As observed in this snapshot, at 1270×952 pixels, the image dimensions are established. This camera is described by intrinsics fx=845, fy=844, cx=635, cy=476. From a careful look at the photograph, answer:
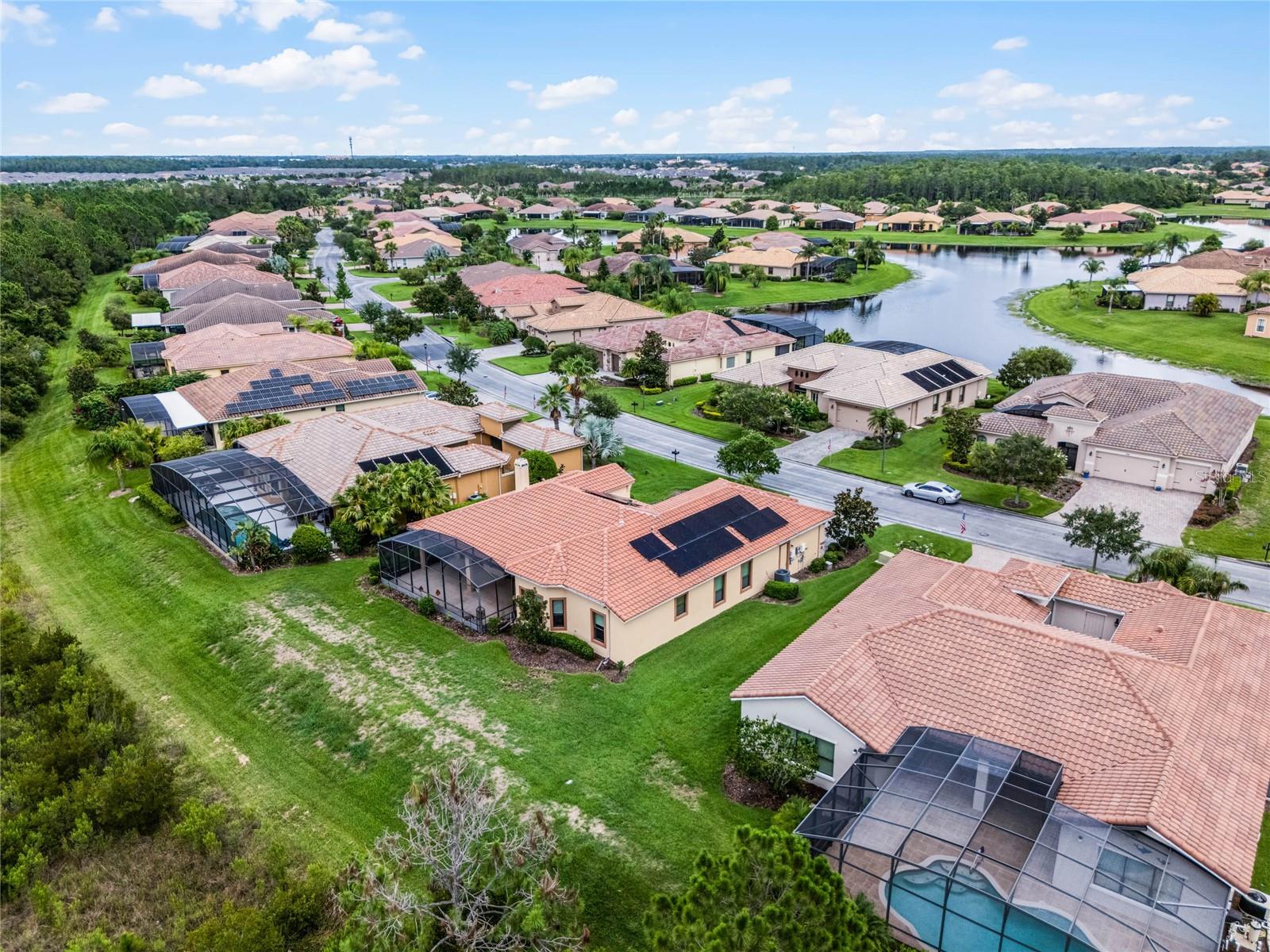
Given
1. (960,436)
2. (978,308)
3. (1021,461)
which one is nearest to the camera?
(1021,461)

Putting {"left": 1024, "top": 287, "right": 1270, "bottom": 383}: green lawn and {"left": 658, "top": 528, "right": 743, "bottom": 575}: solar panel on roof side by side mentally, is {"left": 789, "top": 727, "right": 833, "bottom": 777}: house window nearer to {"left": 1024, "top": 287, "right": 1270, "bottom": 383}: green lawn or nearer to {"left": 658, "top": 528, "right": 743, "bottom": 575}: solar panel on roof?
{"left": 658, "top": 528, "right": 743, "bottom": 575}: solar panel on roof

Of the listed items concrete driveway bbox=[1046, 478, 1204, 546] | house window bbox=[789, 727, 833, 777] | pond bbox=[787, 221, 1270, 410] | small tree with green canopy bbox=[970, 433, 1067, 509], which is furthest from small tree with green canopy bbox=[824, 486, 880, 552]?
pond bbox=[787, 221, 1270, 410]

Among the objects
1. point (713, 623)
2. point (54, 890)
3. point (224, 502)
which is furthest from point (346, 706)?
point (224, 502)

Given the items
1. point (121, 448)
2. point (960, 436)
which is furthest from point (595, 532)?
point (121, 448)

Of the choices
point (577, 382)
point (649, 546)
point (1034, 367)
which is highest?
point (577, 382)

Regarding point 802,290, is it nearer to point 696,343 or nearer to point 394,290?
point 696,343

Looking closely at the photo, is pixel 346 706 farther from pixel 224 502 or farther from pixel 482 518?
pixel 224 502
